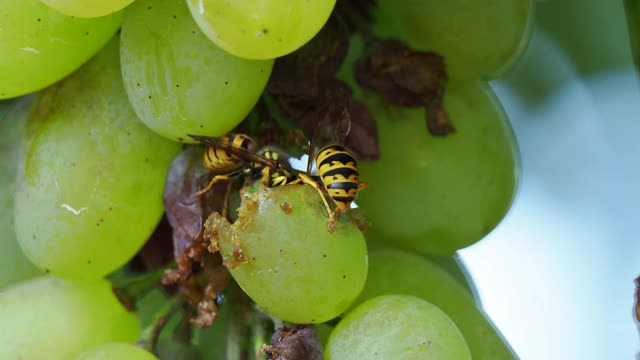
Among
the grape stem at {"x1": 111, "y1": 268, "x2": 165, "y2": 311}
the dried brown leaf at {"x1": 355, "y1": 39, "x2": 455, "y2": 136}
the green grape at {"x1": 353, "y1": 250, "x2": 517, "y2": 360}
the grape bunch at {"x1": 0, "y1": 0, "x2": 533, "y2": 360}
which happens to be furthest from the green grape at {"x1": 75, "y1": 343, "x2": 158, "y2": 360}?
the dried brown leaf at {"x1": 355, "y1": 39, "x2": 455, "y2": 136}

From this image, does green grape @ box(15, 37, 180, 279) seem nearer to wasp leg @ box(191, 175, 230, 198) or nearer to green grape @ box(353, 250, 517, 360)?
wasp leg @ box(191, 175, 230, 198)

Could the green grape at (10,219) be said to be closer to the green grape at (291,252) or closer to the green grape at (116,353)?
the green grape at (116,353)

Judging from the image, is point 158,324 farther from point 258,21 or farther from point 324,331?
point 258,21

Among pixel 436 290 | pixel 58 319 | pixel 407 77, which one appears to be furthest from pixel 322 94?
pixel 58 319

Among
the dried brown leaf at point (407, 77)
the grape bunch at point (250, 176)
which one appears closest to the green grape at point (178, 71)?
the grape bunch at point (250, 176)

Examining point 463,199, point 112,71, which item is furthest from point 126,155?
point 463,199

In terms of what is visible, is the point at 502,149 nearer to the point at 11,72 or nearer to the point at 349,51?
the point at 349,51

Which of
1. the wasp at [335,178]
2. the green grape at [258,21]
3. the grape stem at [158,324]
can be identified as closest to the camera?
the green grape at [258,21]
